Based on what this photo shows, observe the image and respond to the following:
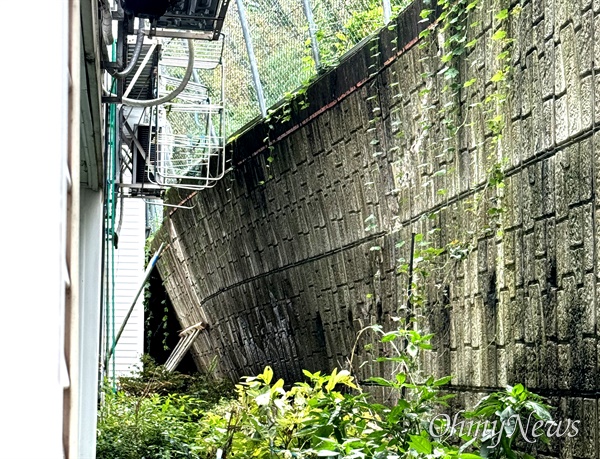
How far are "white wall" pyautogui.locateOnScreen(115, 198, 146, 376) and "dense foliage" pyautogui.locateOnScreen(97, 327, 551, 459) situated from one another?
31.8ft

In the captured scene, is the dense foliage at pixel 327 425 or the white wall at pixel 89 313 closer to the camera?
the dense foliage at pixel 327 425

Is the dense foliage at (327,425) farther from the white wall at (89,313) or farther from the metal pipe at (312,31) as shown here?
the metal pipe at (312,31)

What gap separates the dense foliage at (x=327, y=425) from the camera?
170 inches

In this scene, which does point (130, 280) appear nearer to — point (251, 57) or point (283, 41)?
point (251, 57)

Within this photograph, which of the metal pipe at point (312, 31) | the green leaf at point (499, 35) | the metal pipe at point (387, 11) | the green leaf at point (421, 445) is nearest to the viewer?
the green leaf at point (421, 445)

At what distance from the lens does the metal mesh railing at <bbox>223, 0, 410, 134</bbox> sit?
7.74 m

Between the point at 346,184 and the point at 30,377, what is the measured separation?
20.4ft

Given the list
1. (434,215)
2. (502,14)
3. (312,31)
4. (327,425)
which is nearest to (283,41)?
(312,31)

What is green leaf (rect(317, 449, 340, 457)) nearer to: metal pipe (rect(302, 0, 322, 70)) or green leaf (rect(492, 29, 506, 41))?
green leaf (rect(492, 29, 506, 41))

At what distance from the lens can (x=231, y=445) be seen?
5301 mm

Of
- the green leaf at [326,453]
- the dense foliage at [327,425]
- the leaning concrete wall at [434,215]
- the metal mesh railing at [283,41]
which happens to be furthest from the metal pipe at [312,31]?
the green leaf at [326,453]

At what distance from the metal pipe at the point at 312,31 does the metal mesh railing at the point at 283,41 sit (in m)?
0.01

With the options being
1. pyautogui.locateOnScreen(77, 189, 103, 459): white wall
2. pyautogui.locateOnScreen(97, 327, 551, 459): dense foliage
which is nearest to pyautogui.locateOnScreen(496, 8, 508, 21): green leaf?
pyautogui.locateOnScreen(97, 327, 551, 459): dense foliage

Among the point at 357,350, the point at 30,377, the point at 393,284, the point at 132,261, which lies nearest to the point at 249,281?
the point at 357,350
